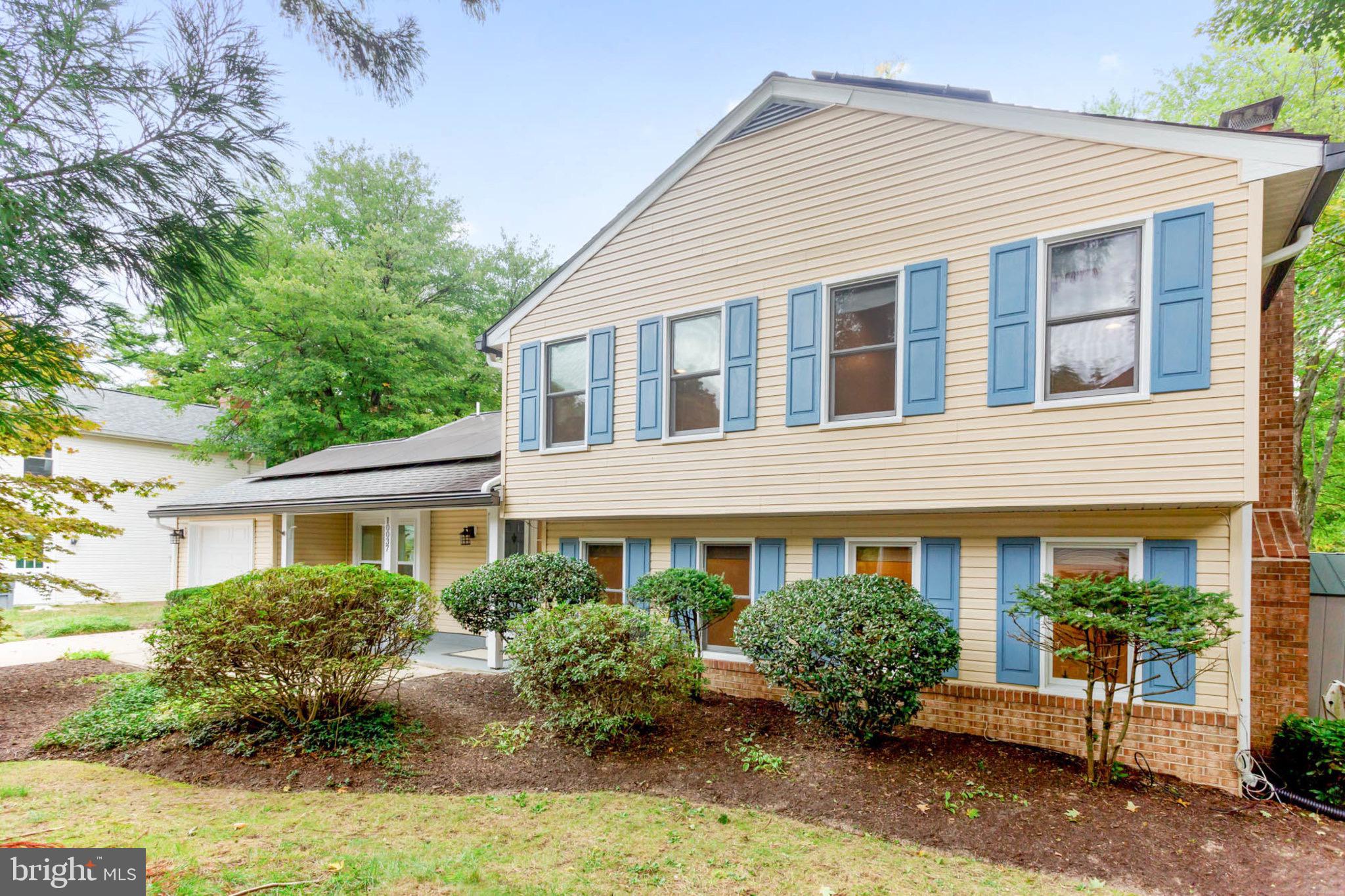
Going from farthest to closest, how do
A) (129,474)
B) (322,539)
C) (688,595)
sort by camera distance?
(129,474) → (322,539) → (688,595)

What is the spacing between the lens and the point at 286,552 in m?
13.2

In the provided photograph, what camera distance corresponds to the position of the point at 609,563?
9.43 meters

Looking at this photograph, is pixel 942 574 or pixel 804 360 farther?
pixel 804 360

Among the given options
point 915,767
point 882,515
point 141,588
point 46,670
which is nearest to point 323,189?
point 141,588

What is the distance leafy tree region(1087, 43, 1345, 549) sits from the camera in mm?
11211

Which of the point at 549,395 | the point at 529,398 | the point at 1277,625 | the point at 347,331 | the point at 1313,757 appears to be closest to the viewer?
the point at 1313,757

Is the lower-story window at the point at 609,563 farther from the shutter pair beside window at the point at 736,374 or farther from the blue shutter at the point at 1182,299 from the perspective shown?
the blue shutter at the point at 1182,299

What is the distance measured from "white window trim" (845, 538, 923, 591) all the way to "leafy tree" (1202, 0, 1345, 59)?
716 cm

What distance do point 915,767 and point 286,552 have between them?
39.7 ft

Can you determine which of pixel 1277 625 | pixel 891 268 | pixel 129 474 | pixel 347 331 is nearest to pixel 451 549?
pixel 347 331

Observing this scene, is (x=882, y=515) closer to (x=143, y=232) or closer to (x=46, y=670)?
(x=143, y=232)

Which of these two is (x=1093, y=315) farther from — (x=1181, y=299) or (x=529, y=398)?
(x=529, y=398)

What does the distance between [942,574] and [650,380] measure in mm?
3962

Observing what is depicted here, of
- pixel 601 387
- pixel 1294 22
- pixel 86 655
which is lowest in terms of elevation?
pixel 86 655
